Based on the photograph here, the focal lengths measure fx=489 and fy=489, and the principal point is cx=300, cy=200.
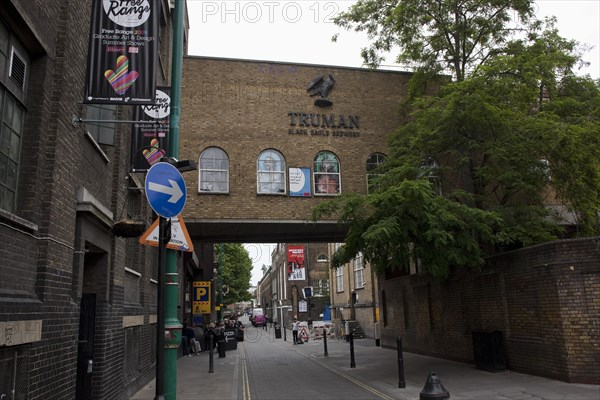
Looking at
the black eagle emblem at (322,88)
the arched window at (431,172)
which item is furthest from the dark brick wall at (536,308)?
the black eagle emblem at (322,88)

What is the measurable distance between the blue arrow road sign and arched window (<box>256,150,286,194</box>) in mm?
13404

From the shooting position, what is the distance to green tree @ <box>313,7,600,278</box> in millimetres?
12695

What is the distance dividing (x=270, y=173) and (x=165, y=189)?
Result: 1389 centimetres

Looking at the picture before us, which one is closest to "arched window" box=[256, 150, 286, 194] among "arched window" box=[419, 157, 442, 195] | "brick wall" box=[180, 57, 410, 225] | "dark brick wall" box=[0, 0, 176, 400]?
"brick wall" box=[180, 57, 410, 225]

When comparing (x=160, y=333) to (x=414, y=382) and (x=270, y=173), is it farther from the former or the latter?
(x=270, y=173)

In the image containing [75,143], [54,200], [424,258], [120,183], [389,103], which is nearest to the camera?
[54,200]

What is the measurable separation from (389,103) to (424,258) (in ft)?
33.2

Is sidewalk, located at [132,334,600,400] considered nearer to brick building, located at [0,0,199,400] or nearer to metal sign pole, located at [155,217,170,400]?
brick building, located at [0,0,199,400]

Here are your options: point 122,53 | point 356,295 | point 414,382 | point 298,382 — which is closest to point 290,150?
point 298,382

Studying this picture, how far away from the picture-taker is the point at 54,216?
6316mm

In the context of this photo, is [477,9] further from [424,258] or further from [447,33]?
[424,258]

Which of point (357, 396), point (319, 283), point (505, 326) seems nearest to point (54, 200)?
point (357, 396)

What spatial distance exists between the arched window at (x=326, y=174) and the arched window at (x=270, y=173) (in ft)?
4.51

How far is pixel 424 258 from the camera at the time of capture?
12.9 metres
